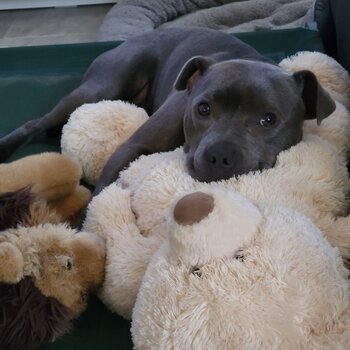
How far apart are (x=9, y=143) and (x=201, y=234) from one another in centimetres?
133

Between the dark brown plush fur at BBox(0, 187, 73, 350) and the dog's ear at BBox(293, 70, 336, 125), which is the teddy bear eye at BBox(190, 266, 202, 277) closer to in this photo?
the dark brown plush fur at BBox(0, 187, 73, 350)

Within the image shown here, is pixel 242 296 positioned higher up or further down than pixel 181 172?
higher up

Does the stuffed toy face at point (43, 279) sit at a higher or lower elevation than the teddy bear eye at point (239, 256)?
lower

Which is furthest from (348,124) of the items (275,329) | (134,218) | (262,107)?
(275,329)

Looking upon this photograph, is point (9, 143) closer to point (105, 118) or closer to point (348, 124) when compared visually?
point (105, 118)

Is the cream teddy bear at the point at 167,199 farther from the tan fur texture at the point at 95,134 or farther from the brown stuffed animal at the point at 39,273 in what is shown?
the tan fur texture at the point at 95,134

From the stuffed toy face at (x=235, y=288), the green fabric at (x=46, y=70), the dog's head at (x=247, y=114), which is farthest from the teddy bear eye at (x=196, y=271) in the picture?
the green fabric at (x=46, y=70)

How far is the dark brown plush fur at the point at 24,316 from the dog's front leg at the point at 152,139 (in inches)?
22.6

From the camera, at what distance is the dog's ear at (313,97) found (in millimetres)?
1418

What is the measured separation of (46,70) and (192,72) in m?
1.02

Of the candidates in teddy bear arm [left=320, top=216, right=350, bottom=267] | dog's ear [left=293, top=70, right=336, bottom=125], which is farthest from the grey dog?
teddy bear arm [left=320, top=216, right=350, bottom=267]

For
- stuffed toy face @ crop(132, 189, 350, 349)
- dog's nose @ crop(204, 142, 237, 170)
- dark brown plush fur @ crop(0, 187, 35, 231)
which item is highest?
stuffed toy face @ crop(132, 189, 350, 349)

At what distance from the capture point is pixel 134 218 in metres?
1.22

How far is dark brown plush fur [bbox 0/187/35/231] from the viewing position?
118 cm
